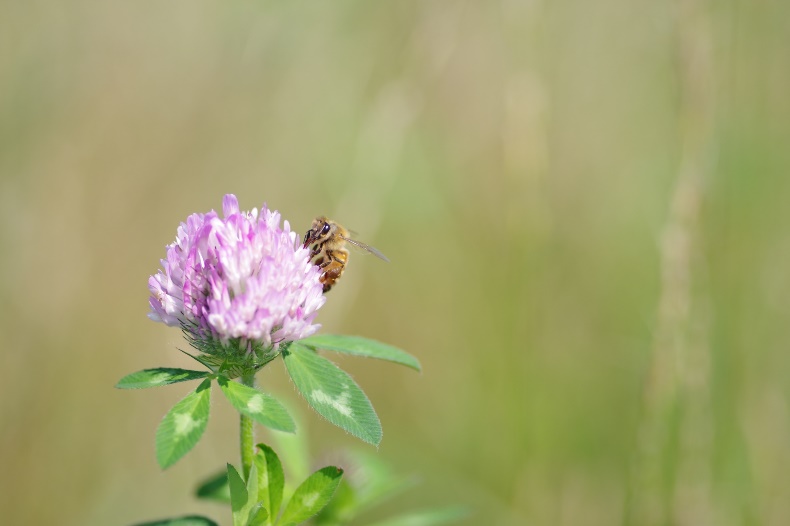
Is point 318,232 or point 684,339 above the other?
point 684,339

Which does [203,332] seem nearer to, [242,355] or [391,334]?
[242,355]

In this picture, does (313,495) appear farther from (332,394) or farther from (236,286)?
(236,286)

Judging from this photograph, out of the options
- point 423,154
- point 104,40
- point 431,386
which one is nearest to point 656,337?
point 431,386

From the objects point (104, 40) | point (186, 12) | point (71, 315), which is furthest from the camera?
point (186, 12)

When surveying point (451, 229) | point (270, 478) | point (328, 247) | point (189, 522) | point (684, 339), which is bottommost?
point (189, 522)

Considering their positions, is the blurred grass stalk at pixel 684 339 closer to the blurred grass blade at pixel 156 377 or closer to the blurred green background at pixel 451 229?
the blurred green background at pixel 451 229

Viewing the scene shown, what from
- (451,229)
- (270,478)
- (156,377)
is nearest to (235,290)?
(156,377)

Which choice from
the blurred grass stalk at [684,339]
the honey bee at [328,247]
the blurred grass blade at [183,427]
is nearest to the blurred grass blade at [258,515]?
the blurred grass blade at [183,427]
